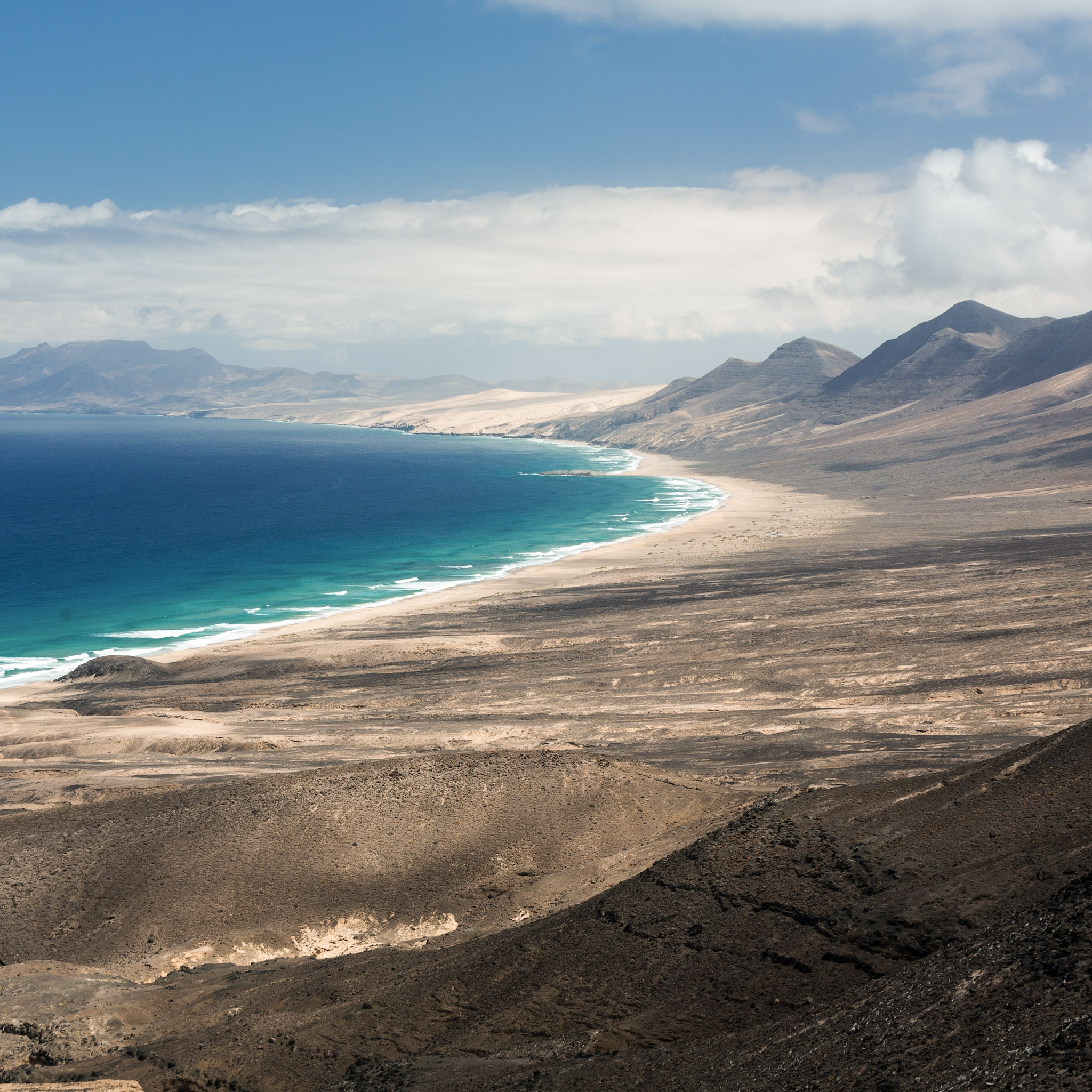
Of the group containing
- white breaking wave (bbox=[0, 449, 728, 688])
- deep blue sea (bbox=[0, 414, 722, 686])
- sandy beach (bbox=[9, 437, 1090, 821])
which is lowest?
sandy beach (bbox=[9, 437, 1090, 821])

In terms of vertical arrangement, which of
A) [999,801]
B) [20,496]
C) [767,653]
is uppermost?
[20,496]

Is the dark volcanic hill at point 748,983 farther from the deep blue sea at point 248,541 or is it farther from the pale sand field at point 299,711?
the deep blue sea at point 248,541

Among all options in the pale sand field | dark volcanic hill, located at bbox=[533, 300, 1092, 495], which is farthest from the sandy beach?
dark volcanic hill, located at bbox=[533, 300, 1092, 495]

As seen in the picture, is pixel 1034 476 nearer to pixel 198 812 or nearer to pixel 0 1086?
pixel 198 812

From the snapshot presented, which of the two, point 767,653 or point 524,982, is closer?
point 524,982

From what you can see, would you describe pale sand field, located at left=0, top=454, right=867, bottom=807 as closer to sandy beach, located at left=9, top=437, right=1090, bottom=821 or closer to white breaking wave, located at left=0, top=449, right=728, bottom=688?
sandy beach, located at left=9, top=437, right=1090, bottom=821

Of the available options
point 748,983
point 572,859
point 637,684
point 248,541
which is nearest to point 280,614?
point 637,684

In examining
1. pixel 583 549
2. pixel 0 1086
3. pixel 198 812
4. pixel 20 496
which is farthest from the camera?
pixel 20 496

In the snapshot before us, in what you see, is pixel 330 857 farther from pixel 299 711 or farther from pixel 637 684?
pixel 637 684

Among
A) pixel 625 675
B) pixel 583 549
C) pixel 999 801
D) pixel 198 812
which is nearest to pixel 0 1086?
pixel 198 812
